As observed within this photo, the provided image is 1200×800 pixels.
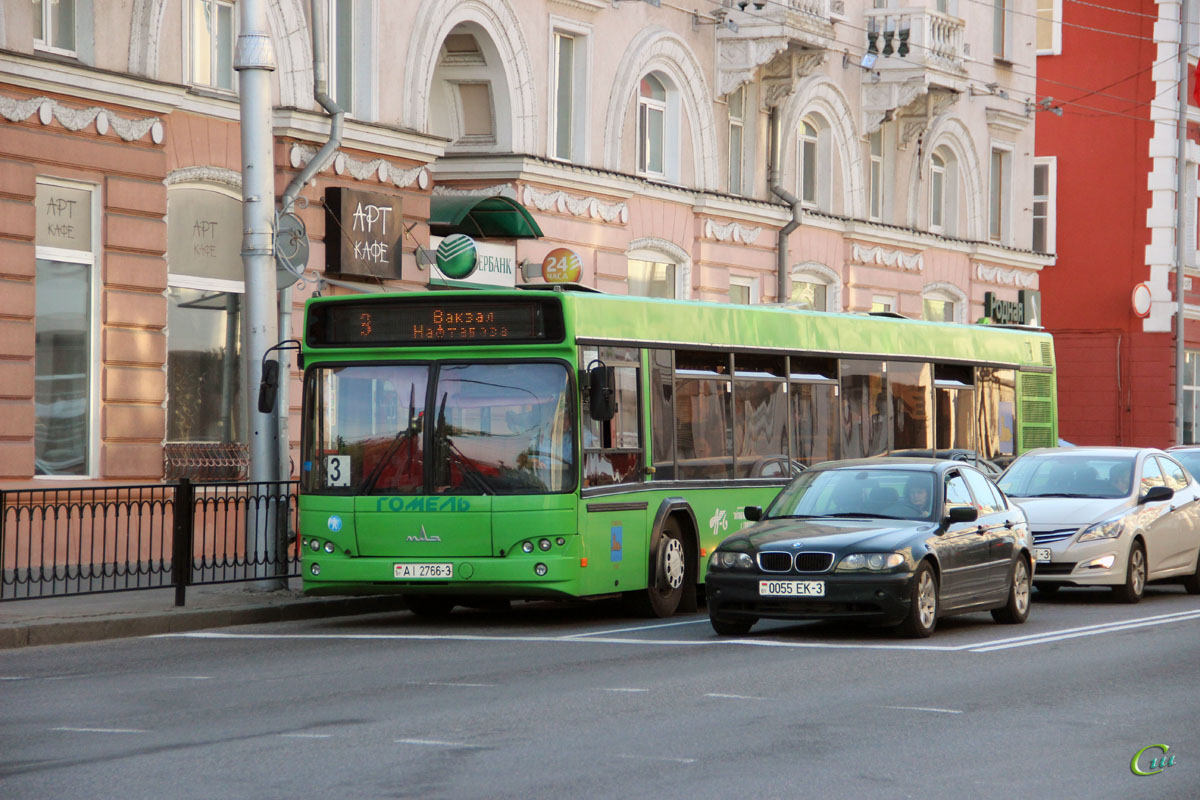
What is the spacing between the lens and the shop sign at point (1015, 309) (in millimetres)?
43062

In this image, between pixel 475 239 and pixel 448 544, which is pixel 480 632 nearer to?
pixel 448 544

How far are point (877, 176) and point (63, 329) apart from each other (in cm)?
2119

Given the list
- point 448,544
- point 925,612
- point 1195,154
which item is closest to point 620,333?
point 448,544

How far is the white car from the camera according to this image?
63.4 ft

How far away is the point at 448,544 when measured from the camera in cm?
1602

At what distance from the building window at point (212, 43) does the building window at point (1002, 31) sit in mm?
23691

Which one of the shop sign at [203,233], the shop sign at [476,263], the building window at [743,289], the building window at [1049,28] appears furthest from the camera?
the building window at [1049,28]

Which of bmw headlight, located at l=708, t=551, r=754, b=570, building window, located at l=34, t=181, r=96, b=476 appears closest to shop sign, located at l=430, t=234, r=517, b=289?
building window, located at l=34, t=181, r=96, b=476

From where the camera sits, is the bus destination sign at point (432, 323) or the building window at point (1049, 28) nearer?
the bus destination sign at point (432, 323)

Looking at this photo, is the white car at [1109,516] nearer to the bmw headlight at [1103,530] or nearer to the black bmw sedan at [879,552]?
the bmw headlight at [1103,530]

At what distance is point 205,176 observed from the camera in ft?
74.2

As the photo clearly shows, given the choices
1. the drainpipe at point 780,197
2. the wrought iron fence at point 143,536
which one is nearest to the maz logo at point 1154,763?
the wrought iron fence at point 143,536

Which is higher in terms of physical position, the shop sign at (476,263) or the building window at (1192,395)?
the shop sign at (476,263)

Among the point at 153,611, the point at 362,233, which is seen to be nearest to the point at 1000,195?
the point at 362,233
